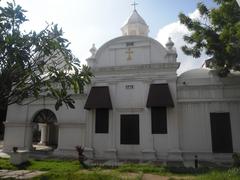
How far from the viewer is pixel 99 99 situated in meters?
16.5

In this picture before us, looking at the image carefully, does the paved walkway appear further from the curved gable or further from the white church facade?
the curved gable

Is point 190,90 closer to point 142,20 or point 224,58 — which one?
point 224,58

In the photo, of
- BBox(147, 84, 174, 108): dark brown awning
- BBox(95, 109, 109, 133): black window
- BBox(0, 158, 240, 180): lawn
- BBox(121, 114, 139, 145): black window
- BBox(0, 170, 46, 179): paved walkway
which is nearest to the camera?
BBox(0, 158, 240, 180): lawn

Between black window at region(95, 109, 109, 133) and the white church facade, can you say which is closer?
the white church facade

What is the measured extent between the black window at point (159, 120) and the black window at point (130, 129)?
117 cm

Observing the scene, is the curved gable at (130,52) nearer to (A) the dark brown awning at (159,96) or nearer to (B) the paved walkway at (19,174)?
(A) the dark brown awning at (159,96)

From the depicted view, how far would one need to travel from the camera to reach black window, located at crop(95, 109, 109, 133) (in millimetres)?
16456

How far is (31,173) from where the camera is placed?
426 inches

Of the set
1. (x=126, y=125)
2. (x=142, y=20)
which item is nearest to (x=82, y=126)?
(x=126, y=125)

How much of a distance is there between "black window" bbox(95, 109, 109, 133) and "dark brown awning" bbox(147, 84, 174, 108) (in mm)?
3256

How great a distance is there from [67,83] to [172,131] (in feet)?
30.3

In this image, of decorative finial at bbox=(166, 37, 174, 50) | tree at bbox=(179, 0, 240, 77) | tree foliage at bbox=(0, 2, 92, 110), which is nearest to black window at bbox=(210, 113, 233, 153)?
tree at bbox=(179, 0, 240, 77)

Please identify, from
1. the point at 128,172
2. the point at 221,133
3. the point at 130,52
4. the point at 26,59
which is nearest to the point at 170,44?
the point at 130,52

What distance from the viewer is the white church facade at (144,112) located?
1512 centimetres
